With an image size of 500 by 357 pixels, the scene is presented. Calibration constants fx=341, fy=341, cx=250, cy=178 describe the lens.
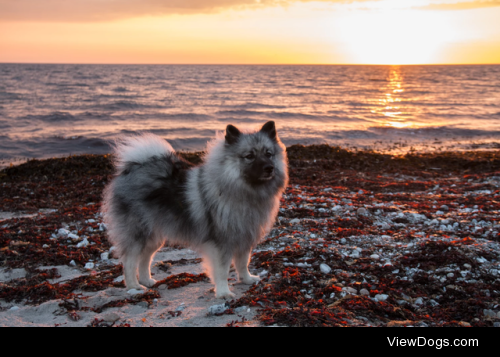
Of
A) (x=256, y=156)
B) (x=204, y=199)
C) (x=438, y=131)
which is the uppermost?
(x=256, y=156)

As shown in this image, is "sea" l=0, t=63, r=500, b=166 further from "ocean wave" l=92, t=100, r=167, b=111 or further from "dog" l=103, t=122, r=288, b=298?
"dog" l=103, t=122, r=288, b=298

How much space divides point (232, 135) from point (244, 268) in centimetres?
168

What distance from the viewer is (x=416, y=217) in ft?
19.9

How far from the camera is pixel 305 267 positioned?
175 inches

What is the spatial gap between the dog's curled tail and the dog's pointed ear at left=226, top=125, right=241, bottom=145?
972 mm

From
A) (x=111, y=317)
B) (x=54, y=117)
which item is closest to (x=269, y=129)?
(x=111, y=317)

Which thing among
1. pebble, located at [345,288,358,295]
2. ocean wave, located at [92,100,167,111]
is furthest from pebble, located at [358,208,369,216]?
ocean wave, located at [92,100,167,111]

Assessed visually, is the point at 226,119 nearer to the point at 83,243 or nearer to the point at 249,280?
the point at 83,243

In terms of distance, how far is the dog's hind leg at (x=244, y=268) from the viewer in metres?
4.27

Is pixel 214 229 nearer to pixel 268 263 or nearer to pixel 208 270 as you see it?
pixel 208 270

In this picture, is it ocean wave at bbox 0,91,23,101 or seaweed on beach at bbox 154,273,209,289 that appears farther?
ocean wave at bbox 0,91,23,101
